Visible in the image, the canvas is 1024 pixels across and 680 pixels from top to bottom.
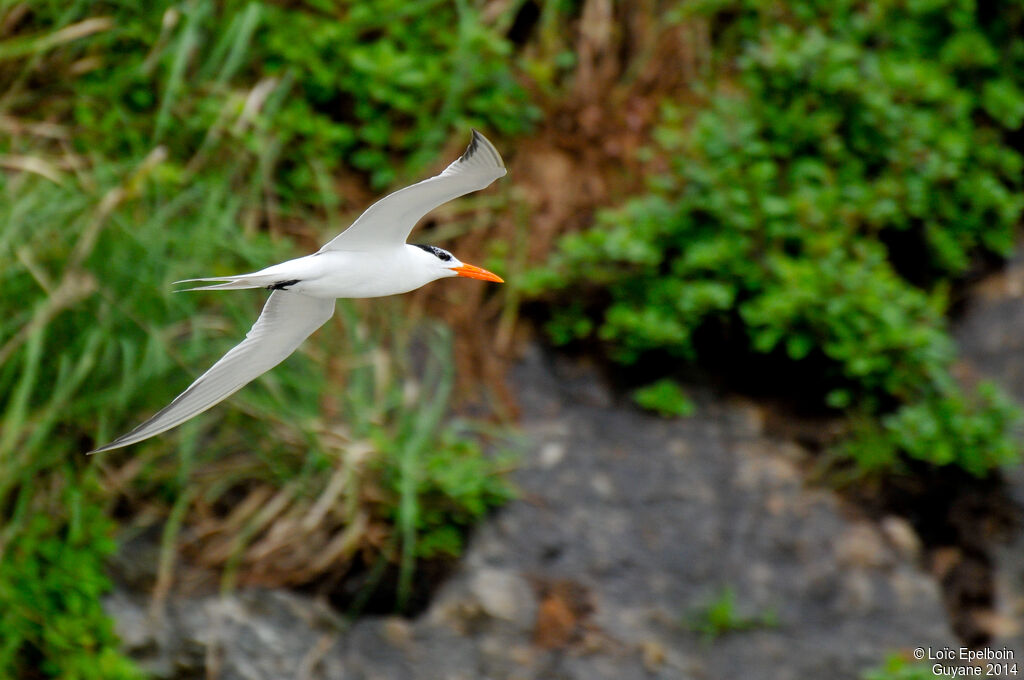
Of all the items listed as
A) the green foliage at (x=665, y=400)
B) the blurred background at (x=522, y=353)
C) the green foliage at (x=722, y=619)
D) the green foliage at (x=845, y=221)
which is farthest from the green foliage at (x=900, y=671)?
the green foliage at (x=665, y=400)

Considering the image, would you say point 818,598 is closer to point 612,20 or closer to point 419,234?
point 419,234

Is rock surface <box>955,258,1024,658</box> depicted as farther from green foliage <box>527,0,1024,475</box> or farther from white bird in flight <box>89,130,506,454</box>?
white bird in flight <box>89,130,506,454</box>

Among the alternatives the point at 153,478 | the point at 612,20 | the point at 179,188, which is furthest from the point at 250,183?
the point at 612,20

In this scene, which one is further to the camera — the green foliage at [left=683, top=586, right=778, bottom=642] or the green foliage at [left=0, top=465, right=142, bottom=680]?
the green foliage at [left=683, top=586, right=778, bottom=642]

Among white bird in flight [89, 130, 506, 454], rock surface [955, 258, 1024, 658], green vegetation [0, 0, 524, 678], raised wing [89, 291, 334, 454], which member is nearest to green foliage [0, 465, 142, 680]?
green vegetation [0, 0, 524, 678]

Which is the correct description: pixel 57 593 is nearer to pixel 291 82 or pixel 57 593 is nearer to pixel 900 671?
pixel 291 82

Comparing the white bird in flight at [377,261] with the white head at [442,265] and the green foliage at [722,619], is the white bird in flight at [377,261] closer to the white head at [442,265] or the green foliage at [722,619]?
the white head at [442,265]
